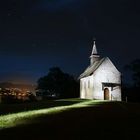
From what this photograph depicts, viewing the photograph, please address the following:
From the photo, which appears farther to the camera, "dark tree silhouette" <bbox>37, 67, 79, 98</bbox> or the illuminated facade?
"dark tree silhouette" <bbox>37, 67, 79, 98</bbox>

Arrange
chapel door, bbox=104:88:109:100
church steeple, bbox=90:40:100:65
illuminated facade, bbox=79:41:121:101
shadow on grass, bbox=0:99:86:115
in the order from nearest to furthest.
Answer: shadow on grass, bbox=0:99:86:115, illuminated facade, bbox=79:41:121:101, chapel door, bbox=104:88:109:100, church steeple, bbox=90:40:100:65

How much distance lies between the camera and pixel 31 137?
45.0 ft

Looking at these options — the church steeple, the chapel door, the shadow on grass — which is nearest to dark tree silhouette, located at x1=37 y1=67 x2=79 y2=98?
the church steeple

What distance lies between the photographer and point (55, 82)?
119375 mm

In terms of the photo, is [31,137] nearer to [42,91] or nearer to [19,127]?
[19,127]

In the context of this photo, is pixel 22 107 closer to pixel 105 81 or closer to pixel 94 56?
pixel 105 81

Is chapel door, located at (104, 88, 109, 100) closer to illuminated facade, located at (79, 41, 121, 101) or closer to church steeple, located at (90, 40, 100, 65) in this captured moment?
illuminated facade, located at (79, 41, 121, 101)

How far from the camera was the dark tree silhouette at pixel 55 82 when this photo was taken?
4469 inches

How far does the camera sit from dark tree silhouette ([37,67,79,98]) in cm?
11350

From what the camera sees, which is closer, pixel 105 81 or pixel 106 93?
pixel 105 81

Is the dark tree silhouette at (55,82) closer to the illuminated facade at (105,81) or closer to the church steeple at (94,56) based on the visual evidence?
the church steeple at (94,56)

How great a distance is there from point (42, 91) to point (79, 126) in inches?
4200

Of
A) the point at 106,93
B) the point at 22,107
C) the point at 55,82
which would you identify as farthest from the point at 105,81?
the point at 22,107

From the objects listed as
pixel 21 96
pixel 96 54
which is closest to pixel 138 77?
pixel 96 54
